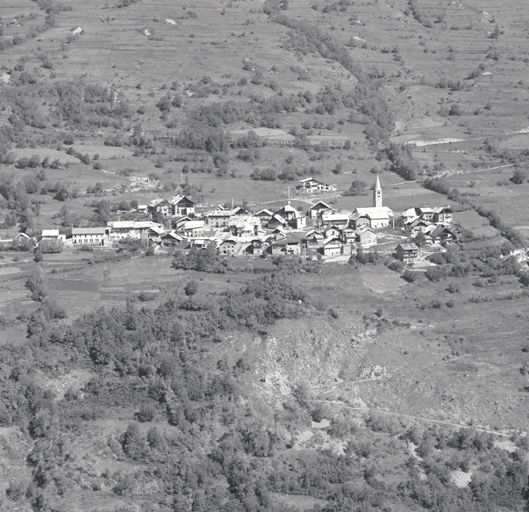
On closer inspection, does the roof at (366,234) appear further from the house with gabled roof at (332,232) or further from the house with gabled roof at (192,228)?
the house with gabled roof at (192,228)

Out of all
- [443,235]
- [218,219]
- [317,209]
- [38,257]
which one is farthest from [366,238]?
[38,257]

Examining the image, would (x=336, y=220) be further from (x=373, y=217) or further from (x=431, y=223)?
(x=431, y=223)

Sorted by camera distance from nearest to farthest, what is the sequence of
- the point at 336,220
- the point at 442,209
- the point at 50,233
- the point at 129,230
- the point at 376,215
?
the point at 50,233
the point at 129,230
the point at 376,215
the point at 336,220
the point at 442,209

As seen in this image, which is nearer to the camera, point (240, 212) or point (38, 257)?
point (38, 257)

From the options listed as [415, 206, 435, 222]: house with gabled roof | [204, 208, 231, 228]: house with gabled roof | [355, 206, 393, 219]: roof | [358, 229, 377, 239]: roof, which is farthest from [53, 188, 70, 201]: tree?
[415, 206, 435, 222]: house with gabled roof

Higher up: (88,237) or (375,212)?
(375,212)

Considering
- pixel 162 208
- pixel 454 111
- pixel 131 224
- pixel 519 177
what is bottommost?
pixel 454 111
